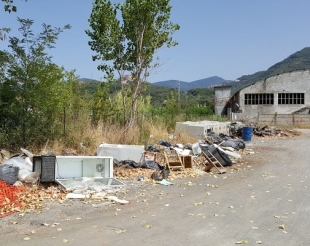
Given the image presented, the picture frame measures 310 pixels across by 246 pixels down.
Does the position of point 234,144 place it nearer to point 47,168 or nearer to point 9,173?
point 47,168

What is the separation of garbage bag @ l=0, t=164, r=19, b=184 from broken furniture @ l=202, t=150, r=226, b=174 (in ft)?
19.1

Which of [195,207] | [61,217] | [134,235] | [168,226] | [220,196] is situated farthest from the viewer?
[220,196]

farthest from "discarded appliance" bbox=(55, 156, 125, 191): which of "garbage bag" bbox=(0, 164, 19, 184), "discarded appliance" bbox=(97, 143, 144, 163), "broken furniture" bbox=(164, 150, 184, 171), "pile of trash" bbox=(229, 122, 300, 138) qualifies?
"pile of trash" bbox=(229, 122, 300, 138)

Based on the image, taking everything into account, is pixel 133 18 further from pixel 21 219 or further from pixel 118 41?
pixel 21 219

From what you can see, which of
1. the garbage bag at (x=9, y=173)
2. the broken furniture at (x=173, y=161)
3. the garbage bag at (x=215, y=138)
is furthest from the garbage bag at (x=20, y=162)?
the garbage bag at (x=215, y=138)

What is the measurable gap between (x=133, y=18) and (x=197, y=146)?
19.7 ft

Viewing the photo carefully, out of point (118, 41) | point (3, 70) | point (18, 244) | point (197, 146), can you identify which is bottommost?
point (18, 244)

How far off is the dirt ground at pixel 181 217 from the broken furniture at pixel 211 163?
4.66 ft

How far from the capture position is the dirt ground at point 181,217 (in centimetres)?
566

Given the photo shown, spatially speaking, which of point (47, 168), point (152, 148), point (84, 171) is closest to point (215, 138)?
point (152, 148)

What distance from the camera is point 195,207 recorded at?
7.57 meters

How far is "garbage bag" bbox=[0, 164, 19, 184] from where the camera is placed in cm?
860

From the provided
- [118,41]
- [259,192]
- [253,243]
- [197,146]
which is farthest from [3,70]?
[253,243]

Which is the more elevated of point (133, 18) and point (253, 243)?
point (133, 18)
